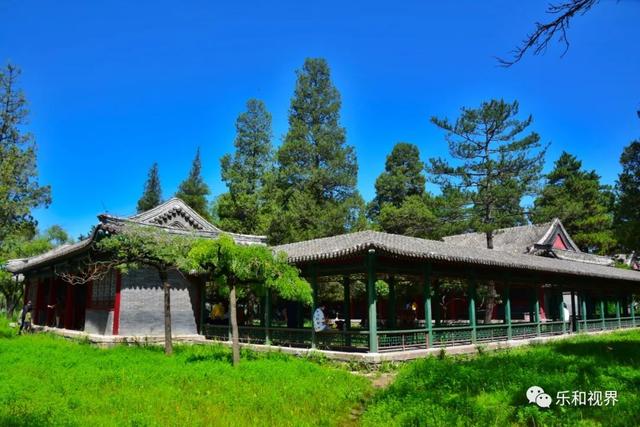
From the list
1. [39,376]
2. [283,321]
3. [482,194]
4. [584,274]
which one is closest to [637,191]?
[584,274]

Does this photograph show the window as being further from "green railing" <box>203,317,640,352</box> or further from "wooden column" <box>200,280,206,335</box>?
"green railing" <box>203,317,640,352</box>

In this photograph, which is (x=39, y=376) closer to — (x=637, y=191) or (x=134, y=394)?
(x=134, y=394)

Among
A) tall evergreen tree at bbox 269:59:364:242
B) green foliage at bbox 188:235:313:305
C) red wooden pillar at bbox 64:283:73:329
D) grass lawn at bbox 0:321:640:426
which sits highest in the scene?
tall evergreen tree at bbox 269:59:364:242

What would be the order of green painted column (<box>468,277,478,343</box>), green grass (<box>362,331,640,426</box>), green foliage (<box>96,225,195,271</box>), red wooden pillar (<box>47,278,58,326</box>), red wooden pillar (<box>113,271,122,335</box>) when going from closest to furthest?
green grass (<box>362,331,640,426</box>), green foliage (<box>96,225,195,271</box>), green painted column (<box>468,277,478,343</box>), red wooden pillar (<box>113,271,122,335</box>), red wooden pillar (<box>47,278,58,326</box>)

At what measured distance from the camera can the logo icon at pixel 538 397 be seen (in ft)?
24.3

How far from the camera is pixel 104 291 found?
1800 centimetres

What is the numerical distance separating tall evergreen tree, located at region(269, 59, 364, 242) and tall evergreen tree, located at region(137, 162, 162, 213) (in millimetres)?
29631

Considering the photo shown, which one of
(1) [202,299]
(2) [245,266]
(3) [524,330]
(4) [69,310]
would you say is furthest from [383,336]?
(4) [69,310]

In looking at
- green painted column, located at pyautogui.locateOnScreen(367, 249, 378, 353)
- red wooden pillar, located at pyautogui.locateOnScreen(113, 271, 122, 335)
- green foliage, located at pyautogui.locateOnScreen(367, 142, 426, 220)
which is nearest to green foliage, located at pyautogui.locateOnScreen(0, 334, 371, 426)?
green painted column, located at pyautogui.locateOnScreen(367, 249, 378, 353)

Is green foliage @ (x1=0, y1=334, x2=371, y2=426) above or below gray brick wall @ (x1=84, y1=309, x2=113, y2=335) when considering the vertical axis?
below

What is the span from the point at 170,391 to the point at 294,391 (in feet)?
6.90

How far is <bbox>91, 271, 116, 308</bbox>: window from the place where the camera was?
1744 centimetres

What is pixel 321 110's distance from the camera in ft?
123

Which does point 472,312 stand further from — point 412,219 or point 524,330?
point 412,219
